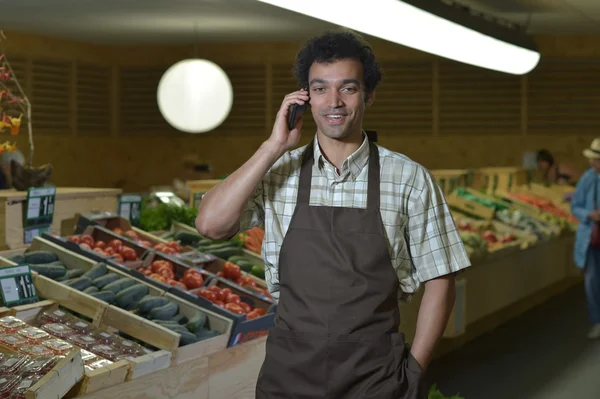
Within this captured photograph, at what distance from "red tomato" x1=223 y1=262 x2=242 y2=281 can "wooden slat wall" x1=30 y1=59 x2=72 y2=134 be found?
24.9ft

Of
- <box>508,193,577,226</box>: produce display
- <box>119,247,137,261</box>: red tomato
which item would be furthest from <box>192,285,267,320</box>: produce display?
<box>508,193,577,226</box>: produce display

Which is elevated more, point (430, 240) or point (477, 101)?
point (477, 101)

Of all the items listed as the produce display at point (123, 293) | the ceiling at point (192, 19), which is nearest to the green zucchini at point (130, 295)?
the produce display at point (123, 293)

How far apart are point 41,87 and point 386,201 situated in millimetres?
10360

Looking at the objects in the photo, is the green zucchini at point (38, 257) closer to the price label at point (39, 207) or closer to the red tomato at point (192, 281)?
the price label at point (39, 207)

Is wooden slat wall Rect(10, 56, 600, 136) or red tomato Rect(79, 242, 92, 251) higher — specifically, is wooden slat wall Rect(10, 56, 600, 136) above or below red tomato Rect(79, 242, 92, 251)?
above

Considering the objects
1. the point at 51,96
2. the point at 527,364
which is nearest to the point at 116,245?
the point at 527,364

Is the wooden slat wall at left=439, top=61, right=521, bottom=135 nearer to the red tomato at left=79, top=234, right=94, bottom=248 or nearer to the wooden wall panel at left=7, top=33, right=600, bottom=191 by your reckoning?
the wooden wall panel at left=7, top=33, right=600, bottom=191

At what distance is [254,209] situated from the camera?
7.66 feet

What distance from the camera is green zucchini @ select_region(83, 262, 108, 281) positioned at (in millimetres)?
3908

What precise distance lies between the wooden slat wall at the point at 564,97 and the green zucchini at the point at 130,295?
9483mm

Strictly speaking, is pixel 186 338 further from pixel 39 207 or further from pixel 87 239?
pixel 39 207

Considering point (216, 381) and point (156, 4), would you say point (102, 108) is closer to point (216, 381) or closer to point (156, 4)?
point (156, 4)

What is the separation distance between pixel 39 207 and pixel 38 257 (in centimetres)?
49
